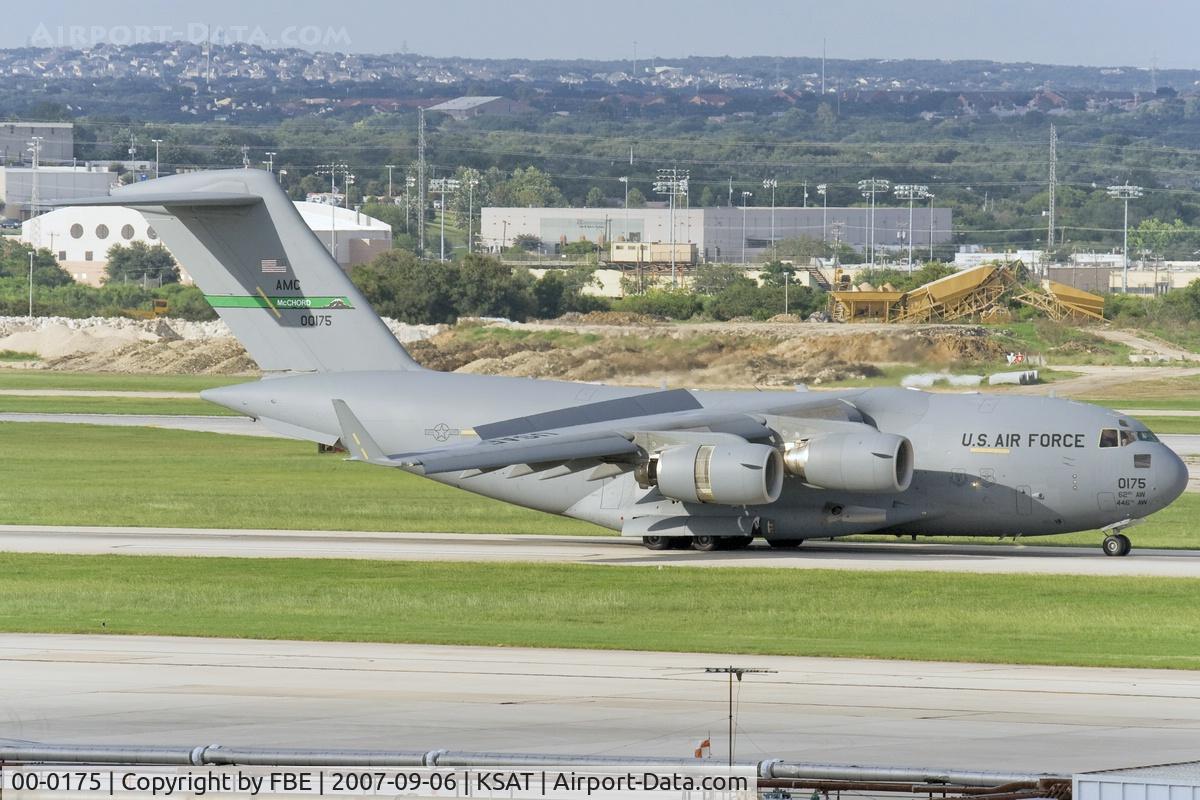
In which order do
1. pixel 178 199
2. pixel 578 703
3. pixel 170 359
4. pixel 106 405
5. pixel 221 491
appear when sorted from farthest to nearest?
pixel 170 359
pixel 106 405
pixel 221 491
pixel 178 199
pixel 578 703

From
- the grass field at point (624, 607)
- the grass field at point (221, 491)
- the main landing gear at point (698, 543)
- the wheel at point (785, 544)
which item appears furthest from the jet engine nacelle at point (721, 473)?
the grass field at point (221, 491)

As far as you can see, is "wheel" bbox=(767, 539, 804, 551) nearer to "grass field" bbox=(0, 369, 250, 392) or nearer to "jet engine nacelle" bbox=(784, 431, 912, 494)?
"jet engine nacelle" bbox=(784, 431, 912, 494)

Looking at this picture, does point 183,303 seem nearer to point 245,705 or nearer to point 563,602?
point 563,602

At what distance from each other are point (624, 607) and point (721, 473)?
5.94 metres

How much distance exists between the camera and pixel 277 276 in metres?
39.8

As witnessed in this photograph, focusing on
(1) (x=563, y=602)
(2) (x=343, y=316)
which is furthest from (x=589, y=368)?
(1) (x=563, y=602)

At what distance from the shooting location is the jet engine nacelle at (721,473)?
33969 mm

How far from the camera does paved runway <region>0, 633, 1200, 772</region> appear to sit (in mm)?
17562

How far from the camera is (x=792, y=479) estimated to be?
35.6m

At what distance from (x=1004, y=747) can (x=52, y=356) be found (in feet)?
337

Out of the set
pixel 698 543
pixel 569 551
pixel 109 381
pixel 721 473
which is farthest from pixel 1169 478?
pixel 109 381

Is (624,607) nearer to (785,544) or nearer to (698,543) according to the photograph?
(698,543)

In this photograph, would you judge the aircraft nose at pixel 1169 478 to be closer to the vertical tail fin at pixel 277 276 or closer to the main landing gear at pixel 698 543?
the main landing gear at pixel 698 543

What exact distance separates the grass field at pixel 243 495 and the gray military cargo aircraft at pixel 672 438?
408cm
